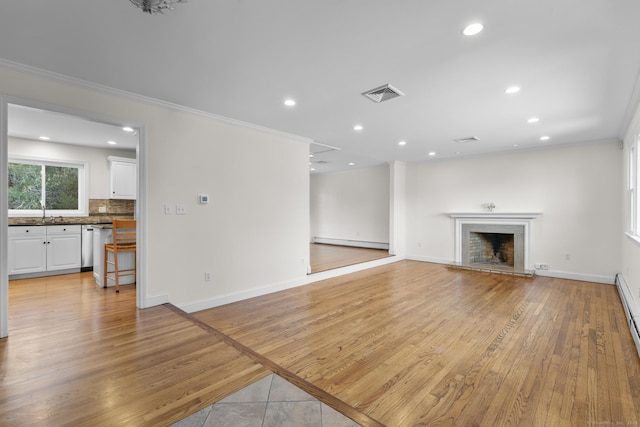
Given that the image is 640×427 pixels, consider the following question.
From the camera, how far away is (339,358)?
2.55 metres

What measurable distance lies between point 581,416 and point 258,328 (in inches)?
107

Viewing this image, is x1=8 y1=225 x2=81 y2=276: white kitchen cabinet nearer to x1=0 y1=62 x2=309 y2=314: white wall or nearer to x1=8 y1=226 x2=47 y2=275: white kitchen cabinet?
x1=8 y1=226 x2=47 y2=275: white kitchen cabinet

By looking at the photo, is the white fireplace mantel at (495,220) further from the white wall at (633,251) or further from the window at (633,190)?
the window at (633,190)

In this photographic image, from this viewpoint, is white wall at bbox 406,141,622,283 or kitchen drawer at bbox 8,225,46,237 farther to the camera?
white wall at bbox 406,141,622,283

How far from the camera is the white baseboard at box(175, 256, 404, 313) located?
3.74 metres

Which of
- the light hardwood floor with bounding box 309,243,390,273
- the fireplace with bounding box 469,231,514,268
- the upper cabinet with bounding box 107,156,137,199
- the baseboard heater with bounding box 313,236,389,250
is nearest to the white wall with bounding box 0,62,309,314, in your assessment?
the light hardwood floor with bounding box 309,243,390,273

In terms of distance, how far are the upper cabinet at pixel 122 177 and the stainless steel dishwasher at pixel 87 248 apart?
907mm

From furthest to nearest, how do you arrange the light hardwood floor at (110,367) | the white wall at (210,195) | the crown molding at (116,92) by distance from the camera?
the white wall at (210,195), the crown molding at (116,92), the light hardwood floor at (110,367)

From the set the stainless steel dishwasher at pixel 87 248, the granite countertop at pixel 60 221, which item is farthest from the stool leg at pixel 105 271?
the stainless steel dishwasher at pixel 87 248

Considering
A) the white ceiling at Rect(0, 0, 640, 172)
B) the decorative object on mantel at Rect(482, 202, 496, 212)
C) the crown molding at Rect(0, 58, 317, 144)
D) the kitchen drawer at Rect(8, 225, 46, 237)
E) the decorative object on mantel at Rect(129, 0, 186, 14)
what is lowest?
the kitchen drawer at Rect(8, 225, 46, 237)

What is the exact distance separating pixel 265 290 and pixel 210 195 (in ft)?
5.53

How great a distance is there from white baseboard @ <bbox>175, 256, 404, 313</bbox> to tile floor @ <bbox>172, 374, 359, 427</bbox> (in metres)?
2.10

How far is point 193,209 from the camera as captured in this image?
12.2ft

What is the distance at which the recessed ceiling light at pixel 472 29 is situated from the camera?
198 cm
